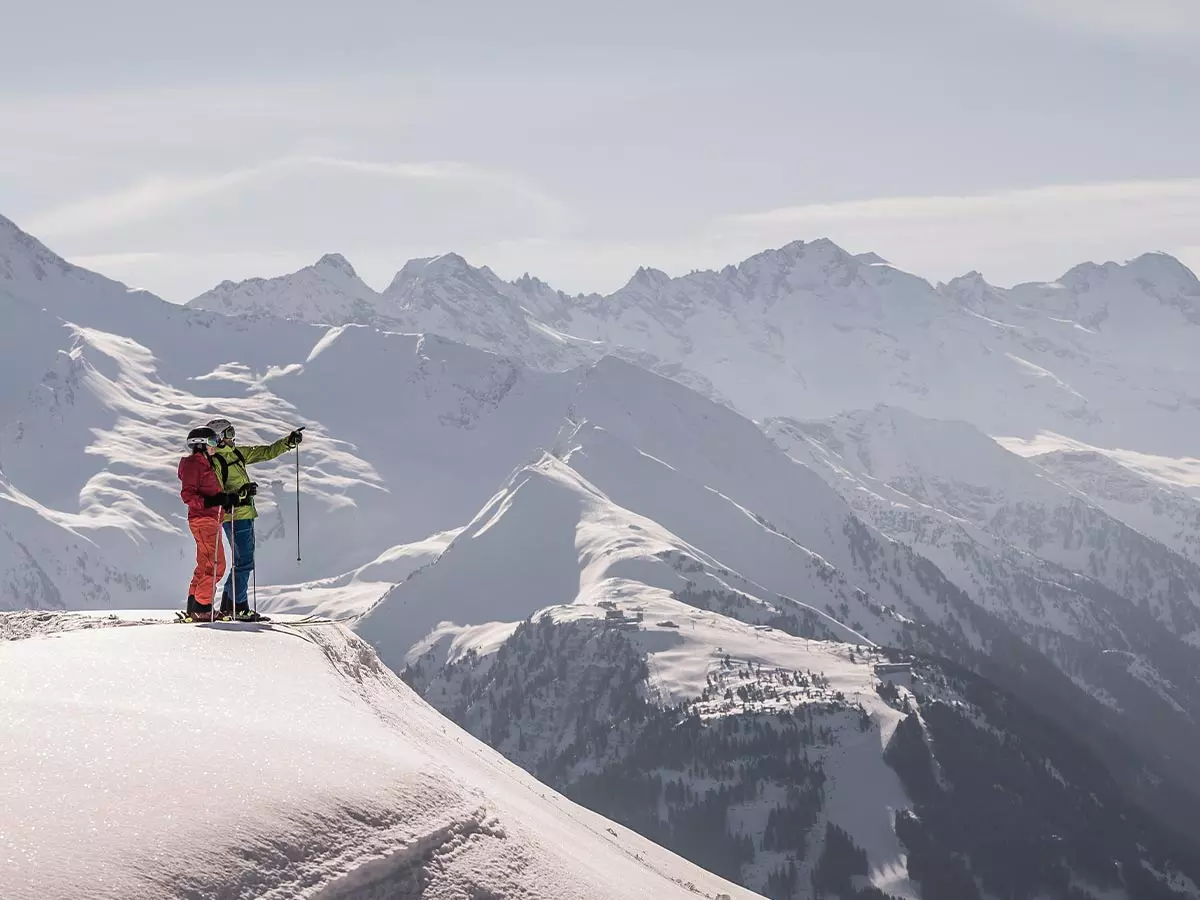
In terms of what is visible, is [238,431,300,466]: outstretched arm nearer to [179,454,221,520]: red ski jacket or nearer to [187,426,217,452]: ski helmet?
[187,426,217,452]: ski helmet

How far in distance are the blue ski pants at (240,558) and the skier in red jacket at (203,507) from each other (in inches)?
21.0

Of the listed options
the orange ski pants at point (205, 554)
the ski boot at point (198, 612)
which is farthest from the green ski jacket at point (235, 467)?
the ski boot at point (198, 612)

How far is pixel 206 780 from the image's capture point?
1509 centimetres

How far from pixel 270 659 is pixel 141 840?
748cm

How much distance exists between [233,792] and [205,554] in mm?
10393

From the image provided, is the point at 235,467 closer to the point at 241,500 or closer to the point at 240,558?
the point at 241,500

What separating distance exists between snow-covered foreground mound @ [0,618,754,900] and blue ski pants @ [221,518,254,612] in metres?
3.97

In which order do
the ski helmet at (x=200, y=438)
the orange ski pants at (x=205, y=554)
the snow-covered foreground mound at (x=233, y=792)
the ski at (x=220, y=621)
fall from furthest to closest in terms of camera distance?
the orange ski pants at (x=205, y=554)
the ski helmet at (x=200, y=438)
the ski at (x=220, y=621)
the snow-covered foreground mound at (x=233, y=792)

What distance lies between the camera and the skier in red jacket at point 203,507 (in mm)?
24422

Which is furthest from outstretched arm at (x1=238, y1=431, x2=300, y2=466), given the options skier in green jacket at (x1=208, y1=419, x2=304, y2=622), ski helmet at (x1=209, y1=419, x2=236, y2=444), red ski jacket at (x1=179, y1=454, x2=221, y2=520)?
red ski jacket at (x1=179, y1=454, x2=221, y2=520)

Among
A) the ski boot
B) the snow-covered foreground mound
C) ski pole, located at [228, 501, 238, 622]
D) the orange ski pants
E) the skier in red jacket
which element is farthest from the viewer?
ski pole, located at [228, 501, 238, 622]

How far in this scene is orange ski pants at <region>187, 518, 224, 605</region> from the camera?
24.8 metres

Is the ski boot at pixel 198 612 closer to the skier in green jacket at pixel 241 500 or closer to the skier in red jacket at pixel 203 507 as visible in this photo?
the skier in red jacket at pixel 203 507

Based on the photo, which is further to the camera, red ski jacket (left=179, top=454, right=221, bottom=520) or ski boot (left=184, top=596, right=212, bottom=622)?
ski boot (left=184, top=596, right=212, bottom=622)
